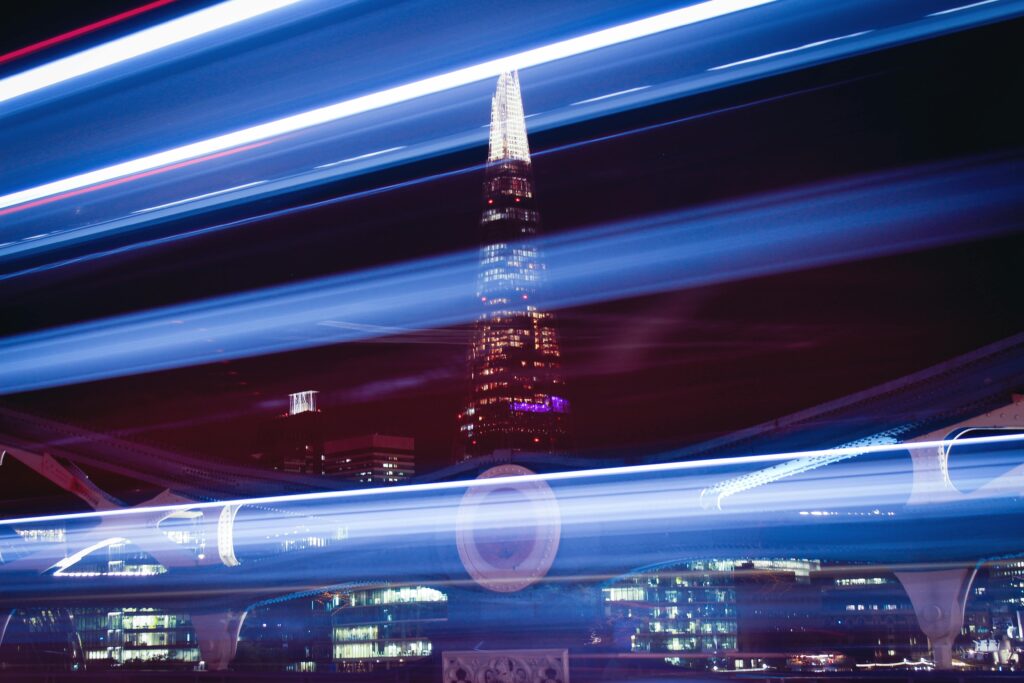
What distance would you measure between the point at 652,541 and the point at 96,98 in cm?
585

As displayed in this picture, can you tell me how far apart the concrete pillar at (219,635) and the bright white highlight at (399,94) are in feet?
64.8

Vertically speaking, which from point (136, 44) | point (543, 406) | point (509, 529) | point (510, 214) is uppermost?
point (510, 214)

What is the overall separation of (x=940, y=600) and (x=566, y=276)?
16467 mm

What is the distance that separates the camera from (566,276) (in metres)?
5.19

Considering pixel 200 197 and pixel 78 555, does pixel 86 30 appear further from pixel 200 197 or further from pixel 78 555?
pixel 78 555

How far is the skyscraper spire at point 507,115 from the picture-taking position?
3074 millimetres

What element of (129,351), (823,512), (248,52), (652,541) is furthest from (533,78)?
(823,512)

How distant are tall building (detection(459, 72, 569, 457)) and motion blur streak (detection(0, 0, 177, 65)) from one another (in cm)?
209

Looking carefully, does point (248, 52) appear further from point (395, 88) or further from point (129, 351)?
point (129, 351)

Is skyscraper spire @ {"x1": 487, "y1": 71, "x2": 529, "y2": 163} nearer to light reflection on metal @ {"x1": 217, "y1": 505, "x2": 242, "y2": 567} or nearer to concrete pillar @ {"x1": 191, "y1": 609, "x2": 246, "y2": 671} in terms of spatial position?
light reflection on metal @ {"x1": 217, "y1": 505, "x2": 242, "y2": 567}

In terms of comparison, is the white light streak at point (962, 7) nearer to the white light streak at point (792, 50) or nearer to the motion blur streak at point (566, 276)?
the white light streak at point (792, 50)

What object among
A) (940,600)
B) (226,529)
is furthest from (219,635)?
(940,600)

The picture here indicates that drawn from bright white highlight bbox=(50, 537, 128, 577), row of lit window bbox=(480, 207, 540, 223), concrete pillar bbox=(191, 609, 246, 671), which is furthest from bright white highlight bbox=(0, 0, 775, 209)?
concrete pillar bbox=(191, 609, 246, 671)

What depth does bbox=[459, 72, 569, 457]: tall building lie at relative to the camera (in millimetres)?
6934
